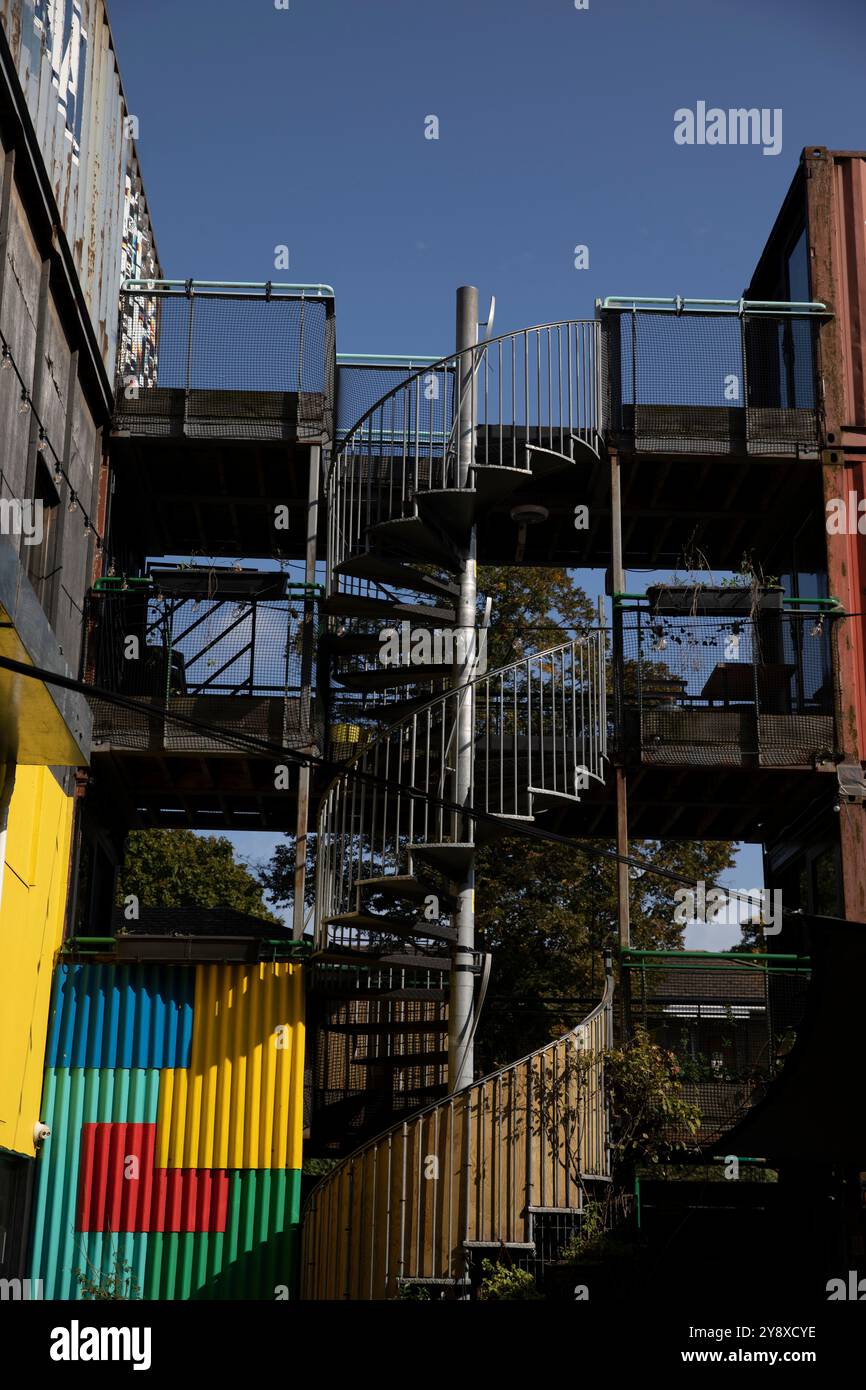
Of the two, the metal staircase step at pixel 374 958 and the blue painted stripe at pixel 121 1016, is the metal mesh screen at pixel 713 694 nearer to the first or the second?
the metal staircase step at pixel 374 958

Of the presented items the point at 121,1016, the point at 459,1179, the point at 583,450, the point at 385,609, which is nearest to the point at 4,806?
the point at 121,1016

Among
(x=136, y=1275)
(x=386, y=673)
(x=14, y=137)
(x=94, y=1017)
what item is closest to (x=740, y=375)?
(x=386, y=673)

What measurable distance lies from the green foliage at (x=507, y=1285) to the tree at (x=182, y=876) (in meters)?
18.4

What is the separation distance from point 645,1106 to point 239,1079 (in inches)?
121

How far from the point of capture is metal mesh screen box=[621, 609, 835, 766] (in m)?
12.9

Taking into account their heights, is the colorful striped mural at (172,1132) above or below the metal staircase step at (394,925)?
below

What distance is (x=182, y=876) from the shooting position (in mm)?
28844

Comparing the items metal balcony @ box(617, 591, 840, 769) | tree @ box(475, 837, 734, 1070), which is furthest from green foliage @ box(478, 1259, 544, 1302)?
tree @ box(475, 837, 734, 1070)

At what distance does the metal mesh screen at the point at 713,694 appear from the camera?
508 inches

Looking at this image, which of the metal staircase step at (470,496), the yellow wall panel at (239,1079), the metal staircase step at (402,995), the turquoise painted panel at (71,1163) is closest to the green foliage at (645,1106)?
the metal staircase step at (402,995)

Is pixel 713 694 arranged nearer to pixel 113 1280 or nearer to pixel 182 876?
pixel 113 1280

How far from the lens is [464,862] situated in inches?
468

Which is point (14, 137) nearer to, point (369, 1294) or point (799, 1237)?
point (369, 1294)

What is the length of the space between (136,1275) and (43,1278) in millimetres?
668
